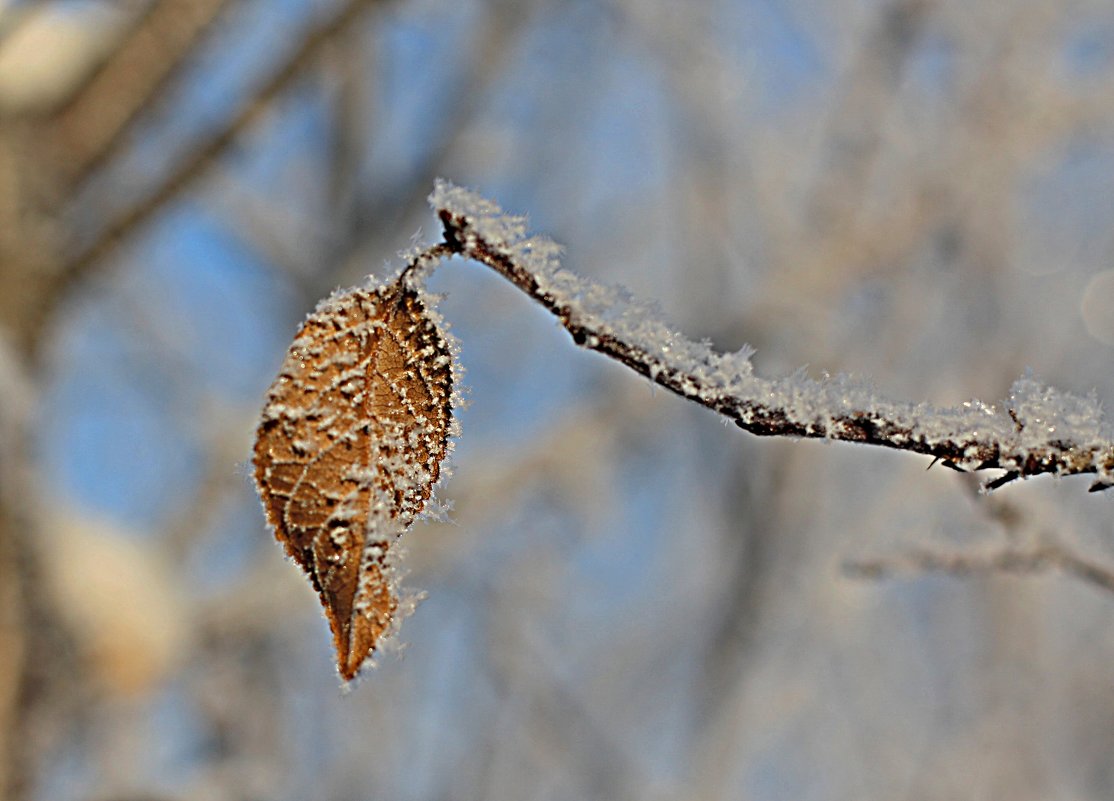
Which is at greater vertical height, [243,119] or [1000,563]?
[243,119]

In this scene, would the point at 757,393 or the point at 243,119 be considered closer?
the point at 757,393

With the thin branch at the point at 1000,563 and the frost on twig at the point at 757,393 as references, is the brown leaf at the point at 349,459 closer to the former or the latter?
the frost on twig at the point at 757,393

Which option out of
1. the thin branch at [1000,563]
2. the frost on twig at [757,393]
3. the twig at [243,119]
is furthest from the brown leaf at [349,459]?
the twig at [243,119]

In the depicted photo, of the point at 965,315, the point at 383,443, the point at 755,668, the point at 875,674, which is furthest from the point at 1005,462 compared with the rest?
the point at 875,674

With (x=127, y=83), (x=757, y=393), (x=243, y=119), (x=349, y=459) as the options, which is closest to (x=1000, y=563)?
(x=757, y=393)

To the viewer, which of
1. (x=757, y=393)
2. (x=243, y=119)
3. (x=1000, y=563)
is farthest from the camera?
(x=243, y=119)

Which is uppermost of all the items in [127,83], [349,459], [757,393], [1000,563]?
[127,83]

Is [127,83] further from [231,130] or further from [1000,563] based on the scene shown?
[1000,563]
